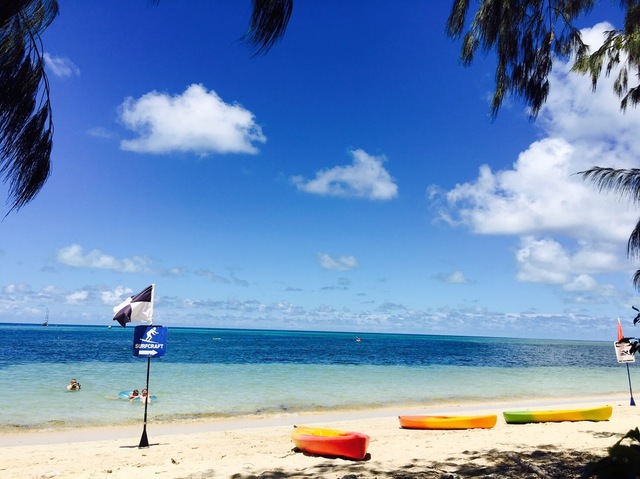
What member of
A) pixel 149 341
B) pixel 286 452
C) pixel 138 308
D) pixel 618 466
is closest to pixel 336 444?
pixel 286 452

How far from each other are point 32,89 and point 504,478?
6963 millimetres

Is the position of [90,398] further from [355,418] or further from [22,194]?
[22,194]

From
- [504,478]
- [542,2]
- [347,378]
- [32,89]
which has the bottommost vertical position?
[347,378]

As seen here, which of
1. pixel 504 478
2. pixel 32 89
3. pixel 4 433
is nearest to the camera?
pixel 32 89

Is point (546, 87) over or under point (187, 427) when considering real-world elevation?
over

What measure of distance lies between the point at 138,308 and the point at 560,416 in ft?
41.0

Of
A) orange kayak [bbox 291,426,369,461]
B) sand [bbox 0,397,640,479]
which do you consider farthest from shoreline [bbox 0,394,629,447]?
orange kayak [bbox 291,426,369,461]

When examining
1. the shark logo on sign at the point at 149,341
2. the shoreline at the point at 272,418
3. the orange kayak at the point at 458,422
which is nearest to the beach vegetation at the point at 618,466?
the shark logo on sign at the point at 149,341

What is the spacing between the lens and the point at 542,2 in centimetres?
534

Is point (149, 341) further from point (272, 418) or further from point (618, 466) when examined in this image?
point (618, 466)

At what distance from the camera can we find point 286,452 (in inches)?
377

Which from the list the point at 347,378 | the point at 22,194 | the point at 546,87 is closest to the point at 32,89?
the point at 22,194

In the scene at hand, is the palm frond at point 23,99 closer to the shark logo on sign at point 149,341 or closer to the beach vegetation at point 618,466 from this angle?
the beach vegetation at point 618,466

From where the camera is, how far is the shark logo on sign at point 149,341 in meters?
9.62
